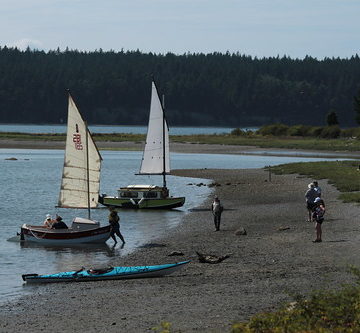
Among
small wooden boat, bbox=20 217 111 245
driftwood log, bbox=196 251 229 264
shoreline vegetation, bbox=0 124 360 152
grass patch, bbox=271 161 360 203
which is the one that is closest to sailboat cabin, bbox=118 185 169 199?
grass patch, bbox=271 161 360 203

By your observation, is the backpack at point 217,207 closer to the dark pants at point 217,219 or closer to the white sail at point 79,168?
the dark pants at point 217,219

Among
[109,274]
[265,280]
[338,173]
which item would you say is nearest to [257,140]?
[338,173]

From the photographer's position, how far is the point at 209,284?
2759cm

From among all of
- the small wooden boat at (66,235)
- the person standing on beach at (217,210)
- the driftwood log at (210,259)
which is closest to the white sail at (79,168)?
the small wooden boat at (66,235)

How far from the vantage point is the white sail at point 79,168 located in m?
43.9

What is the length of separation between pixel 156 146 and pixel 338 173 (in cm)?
1796

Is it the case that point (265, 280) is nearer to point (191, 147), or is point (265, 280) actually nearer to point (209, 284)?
point (209, 284)

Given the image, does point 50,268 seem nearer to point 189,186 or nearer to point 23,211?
point 23,211

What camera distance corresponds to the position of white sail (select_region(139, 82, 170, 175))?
61.9 meters

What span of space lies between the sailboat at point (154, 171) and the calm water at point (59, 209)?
89 cm

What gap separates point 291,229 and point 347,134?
115954 mm

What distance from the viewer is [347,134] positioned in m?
154

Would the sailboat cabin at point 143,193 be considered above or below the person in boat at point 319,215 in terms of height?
below

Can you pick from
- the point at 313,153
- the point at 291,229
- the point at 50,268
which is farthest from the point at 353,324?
the point at 313,153
